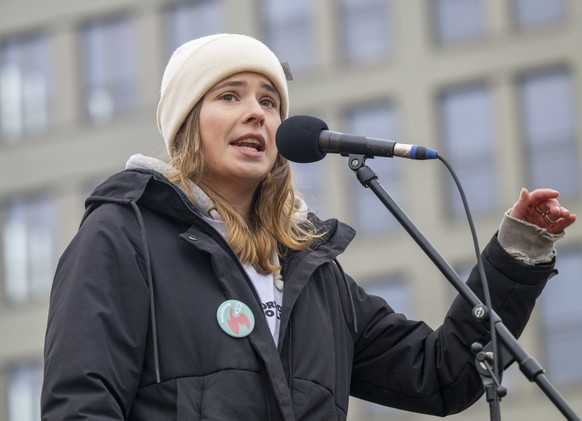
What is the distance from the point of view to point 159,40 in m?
30.8

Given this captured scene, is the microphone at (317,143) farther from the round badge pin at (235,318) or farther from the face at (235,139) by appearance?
the round badge pin at (235,318)

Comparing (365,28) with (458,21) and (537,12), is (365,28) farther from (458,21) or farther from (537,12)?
(537,12)

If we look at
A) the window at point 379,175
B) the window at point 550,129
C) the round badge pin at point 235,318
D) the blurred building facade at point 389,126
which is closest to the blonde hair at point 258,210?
the round badge pin at point 235,318

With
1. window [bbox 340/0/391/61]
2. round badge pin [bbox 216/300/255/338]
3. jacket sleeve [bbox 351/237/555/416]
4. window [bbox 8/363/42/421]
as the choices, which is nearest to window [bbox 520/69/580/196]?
window [bbox 340/0/391/61]

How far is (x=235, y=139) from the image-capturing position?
523 cm

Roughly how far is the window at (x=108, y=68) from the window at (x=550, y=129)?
7584 mm

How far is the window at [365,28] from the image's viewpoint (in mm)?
29422

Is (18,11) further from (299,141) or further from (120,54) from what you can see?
(299,141)

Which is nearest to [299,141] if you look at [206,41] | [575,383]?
[206,41]

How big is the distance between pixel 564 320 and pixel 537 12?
16.8 ft

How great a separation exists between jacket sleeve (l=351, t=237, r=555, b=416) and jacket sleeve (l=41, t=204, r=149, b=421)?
2.96 feet

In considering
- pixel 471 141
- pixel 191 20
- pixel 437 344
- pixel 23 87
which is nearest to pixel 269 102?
pixel 437 344

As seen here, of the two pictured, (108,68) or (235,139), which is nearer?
(235,139)

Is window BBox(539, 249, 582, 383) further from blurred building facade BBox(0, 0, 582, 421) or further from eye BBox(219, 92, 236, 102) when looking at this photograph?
eye BBox(219, 92, 236, 102)
